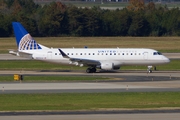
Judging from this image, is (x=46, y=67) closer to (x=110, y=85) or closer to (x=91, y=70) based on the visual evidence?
(x=91, y=70)

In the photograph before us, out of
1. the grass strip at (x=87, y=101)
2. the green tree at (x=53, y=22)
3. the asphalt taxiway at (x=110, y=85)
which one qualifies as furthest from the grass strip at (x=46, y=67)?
the green tree at (x=53, y=22)

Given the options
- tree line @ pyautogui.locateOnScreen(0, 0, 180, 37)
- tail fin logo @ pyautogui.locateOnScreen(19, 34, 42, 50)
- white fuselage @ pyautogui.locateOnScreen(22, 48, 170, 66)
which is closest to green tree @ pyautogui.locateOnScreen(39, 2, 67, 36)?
tree line @ pyautogui.locateOnScreen(0, 0, 180, 37)

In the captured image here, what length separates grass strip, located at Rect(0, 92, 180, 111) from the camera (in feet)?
121

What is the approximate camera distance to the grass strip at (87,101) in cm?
3694

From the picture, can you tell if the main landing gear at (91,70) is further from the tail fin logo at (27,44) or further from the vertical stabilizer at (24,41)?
the tail fin logo at (27,44)

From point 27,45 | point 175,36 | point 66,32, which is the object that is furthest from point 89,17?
point 27,45

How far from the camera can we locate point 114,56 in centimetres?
6488

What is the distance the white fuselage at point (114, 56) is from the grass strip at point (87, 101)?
21092 mm

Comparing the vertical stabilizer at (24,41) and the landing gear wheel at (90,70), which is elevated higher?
the vertical stabilizer at (24,41)

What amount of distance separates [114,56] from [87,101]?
25.9 metres

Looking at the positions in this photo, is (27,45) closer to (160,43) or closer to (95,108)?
(95,108)

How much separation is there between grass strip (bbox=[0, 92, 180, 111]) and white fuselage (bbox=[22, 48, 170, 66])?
2109 cm

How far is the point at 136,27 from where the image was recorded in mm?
138250

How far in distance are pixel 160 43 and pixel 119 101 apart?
77887mm
